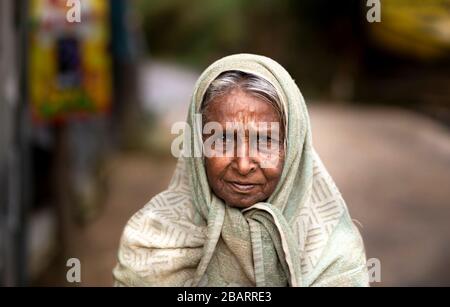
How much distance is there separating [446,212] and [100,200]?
9.54 ft

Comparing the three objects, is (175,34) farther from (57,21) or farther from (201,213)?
(201,213)

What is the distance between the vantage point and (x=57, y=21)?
16.4 feet

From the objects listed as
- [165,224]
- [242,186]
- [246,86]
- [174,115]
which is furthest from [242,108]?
[174,115]

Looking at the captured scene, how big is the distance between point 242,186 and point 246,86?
0.77 ft

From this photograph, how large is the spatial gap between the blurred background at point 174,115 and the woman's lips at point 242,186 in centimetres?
36

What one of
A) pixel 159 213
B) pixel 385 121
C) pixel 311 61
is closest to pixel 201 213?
pixel 159 213

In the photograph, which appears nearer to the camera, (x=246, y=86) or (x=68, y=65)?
(x=246, y=86)

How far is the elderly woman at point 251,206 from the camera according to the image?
1934mm

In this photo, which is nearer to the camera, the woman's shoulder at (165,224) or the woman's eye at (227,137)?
the woman's eye at (227,137)

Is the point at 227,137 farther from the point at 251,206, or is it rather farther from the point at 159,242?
the point at 159,242

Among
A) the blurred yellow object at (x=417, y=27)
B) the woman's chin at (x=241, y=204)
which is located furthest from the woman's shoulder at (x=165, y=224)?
the blurred yellow object at (x=417, y=27)

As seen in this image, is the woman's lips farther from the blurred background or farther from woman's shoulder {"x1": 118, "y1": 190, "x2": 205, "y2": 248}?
the blurred background

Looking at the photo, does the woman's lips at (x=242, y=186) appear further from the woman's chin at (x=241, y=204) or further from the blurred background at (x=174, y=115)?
the blurred background at (x=174, y=115)

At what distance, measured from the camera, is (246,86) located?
1933 mm
